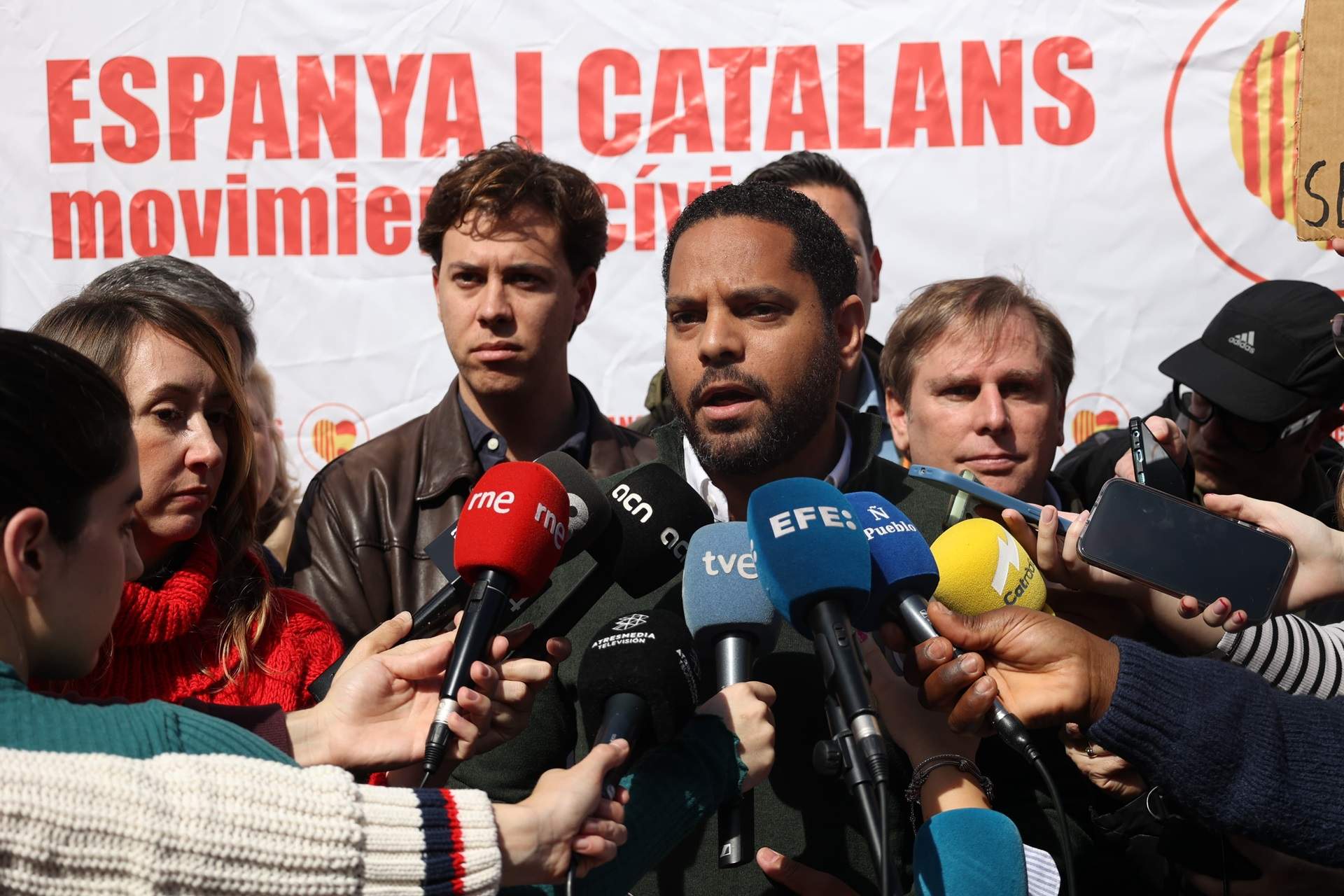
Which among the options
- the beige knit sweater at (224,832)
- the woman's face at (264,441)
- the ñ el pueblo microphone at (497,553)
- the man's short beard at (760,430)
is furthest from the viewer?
the woman's face at (264,441)

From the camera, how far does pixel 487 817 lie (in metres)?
1.47

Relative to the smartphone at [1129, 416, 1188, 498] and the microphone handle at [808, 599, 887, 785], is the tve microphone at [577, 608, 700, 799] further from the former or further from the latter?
the smartphone at [1129, 416, 1188, 498]

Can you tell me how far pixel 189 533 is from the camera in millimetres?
2342

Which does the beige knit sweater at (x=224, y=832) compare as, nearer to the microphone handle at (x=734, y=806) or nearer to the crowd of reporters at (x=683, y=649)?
the crowd of reporters at (x=683, y=649)

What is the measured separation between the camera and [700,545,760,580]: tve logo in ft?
6.07

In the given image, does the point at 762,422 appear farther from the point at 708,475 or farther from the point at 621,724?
the point at 621,724

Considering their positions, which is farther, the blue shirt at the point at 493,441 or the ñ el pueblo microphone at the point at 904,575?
the blue shirt at the point at 493,441

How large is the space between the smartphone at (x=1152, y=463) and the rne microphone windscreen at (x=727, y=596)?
3.30 ft

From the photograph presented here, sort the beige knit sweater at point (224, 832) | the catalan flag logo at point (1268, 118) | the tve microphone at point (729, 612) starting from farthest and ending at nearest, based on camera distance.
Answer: the catalan flag logo at point (1268, 118) < the tve microphone at point (729, 612) < the beige knit sweater at point (224, 832)

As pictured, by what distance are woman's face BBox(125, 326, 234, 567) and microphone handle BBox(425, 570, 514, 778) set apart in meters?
0.89

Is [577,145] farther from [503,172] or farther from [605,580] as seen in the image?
[605,580]

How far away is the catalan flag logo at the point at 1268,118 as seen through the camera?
3863 mm

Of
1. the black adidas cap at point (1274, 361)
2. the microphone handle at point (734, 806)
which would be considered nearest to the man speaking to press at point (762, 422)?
the microphone handle at point (734, 806)

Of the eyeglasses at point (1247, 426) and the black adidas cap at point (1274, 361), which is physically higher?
the black adidas cap at point (1274, 361)
